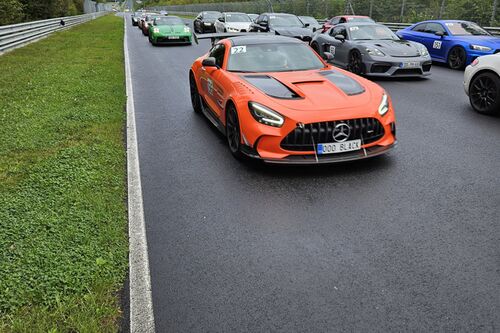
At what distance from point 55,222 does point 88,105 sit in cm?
494

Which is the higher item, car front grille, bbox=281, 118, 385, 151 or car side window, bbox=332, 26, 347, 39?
car side window, bbox=332, 26, 347, 39

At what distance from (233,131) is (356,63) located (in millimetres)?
7000

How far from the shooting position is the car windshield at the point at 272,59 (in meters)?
6.46

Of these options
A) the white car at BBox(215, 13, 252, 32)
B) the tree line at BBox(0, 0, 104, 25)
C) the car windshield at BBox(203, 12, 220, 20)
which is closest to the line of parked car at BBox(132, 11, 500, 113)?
the white car at BBox(215, 13, 252, 32)

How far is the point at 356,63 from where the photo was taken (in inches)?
459

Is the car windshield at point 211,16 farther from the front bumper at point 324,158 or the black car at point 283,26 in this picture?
the front bumper at point 324,158

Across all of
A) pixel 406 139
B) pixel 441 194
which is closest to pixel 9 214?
pixel 441 194

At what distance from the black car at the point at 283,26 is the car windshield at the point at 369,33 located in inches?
174

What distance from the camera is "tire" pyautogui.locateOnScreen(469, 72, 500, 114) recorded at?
7.59 m

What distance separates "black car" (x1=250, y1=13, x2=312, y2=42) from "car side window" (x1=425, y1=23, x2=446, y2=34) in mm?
4186

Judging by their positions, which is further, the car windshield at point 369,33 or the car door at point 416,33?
the car door at point 416,33

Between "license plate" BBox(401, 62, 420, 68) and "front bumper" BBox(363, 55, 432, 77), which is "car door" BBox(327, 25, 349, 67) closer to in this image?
"front bumper" BBox(363, 55, 432, 77)

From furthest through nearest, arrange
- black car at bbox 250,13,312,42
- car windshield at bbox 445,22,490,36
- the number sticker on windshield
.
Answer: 1. black car at bbox 250,13,312,42
2. car windshield at bbox 445,22,490,36
3. the number sticker on windshield

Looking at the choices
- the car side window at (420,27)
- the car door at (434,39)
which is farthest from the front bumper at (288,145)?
the car side window at (420,27)
